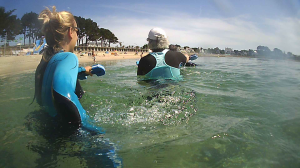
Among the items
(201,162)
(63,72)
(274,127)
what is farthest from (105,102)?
(274,127)

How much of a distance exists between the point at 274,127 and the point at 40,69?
301 cm

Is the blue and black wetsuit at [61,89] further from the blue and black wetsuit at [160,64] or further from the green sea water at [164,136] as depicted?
the blue and black wetsuit at [160,64]

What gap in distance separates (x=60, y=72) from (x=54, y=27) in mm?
560

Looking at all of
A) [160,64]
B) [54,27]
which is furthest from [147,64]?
[54,27]

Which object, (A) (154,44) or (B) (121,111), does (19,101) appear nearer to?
(B) (121,111)

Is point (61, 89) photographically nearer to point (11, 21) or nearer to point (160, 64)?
point (160, 64)

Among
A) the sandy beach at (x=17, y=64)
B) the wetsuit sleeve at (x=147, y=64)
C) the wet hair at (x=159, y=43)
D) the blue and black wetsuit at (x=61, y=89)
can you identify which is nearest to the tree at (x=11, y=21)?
the blue and black wetsuit at (x=61, y=89)

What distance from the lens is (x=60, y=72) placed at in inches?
69.8

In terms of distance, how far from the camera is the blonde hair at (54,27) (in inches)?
76.7

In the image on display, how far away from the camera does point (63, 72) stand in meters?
1.78

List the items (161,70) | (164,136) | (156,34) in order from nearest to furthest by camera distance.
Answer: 1. (164,136)
2. (156,34)
3. (161,70)

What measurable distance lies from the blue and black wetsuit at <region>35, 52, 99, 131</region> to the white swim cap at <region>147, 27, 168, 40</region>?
295cm

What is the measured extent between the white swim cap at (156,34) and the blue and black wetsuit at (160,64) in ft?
1.20

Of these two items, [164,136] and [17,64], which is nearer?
[164,136]
